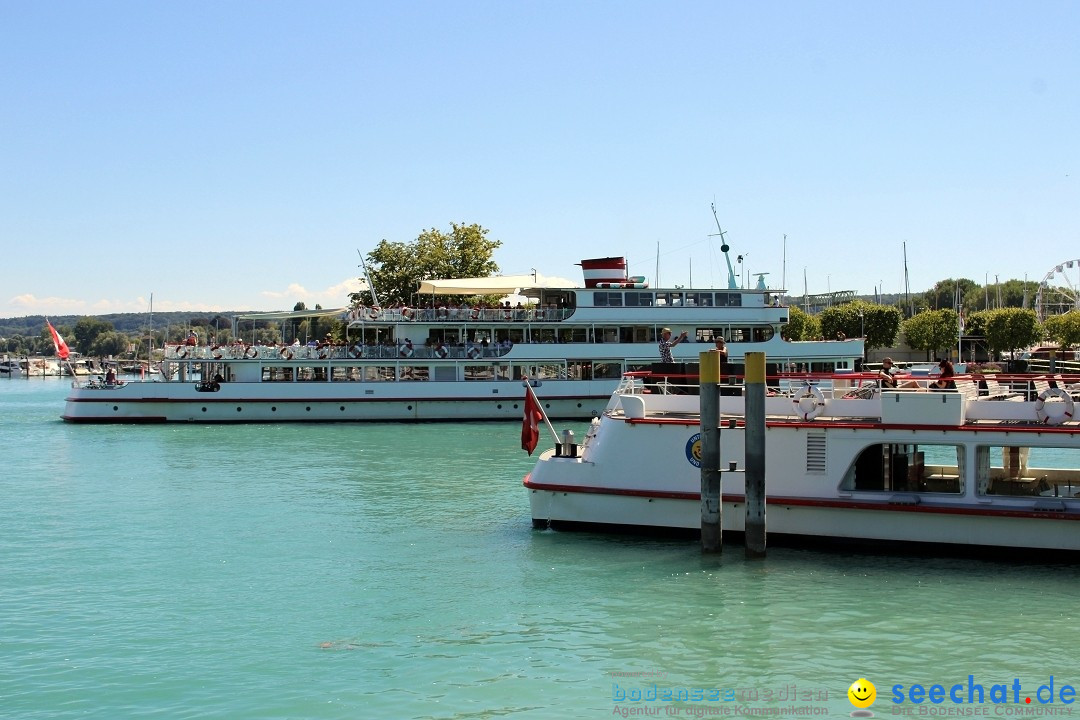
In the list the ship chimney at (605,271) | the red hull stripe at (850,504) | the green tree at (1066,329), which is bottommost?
the red hull stripe at (850,504)

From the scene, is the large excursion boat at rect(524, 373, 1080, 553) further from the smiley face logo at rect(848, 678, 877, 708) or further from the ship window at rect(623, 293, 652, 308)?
the ship window at rect(623, 293, 652, 308)

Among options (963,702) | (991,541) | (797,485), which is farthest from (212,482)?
(963,702)

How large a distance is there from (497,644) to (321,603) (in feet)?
10.9

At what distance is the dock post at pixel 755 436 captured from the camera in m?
16.8

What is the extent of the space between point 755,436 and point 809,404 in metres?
2.21

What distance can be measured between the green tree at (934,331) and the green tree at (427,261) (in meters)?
35.4

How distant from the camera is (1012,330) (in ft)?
Result: 265

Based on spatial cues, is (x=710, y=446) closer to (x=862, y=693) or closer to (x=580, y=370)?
(x=862, y=693)

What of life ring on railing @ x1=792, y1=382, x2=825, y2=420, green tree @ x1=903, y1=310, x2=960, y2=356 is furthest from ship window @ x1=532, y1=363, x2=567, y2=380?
green tree @ x1=903, y1=310, x2=960, y2=356

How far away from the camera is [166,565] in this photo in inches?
741

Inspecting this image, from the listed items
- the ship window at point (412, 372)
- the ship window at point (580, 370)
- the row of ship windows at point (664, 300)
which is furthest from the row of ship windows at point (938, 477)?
the ship window at point (412, 372)

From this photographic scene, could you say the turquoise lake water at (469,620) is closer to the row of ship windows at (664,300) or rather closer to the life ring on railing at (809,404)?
the life ring on railing at (809,404)

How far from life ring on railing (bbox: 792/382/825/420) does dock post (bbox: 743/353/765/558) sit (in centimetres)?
193

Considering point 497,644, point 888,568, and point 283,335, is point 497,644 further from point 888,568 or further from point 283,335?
point 283,335
